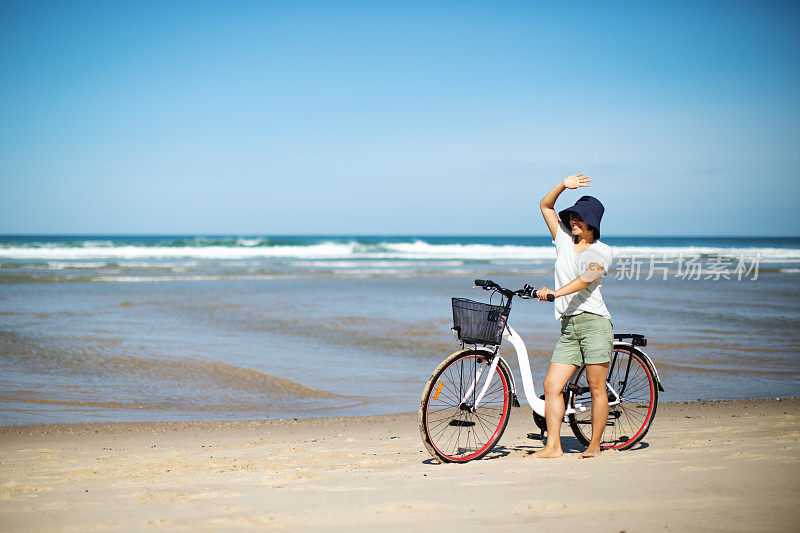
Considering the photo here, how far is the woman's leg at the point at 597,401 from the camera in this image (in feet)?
15.3

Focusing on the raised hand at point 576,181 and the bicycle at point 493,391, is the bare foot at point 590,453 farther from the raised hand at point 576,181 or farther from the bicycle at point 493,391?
the raised hand at point 576,181

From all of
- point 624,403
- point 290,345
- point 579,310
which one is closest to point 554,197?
point 579,310

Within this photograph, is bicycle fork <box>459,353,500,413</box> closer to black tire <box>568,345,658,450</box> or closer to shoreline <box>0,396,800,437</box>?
black tire <box>568,345,658,450</box>

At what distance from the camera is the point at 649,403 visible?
17.1 ft

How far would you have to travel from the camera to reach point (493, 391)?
4816 mm

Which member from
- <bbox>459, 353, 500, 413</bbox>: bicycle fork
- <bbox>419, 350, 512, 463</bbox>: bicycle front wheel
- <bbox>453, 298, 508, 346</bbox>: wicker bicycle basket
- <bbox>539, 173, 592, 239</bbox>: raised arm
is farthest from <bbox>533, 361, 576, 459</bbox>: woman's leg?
<bbox>539, 173, 592, 239</bbox>: raised arm

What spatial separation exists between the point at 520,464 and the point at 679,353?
6.20 meters

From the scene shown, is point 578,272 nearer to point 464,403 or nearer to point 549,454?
point 464,403

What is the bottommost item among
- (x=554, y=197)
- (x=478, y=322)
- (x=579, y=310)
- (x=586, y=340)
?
(x=586, y=340)

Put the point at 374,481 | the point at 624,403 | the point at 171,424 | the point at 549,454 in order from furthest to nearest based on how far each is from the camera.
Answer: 1. the point at 171,424
2. the point at 624,403
3. the point at 549,454
4. the point at 374,481

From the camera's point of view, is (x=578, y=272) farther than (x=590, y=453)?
No

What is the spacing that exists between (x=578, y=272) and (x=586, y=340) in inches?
20.4

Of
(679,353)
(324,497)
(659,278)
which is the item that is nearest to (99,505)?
(324,497)

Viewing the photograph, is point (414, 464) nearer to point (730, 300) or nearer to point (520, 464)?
point (520, 464)
